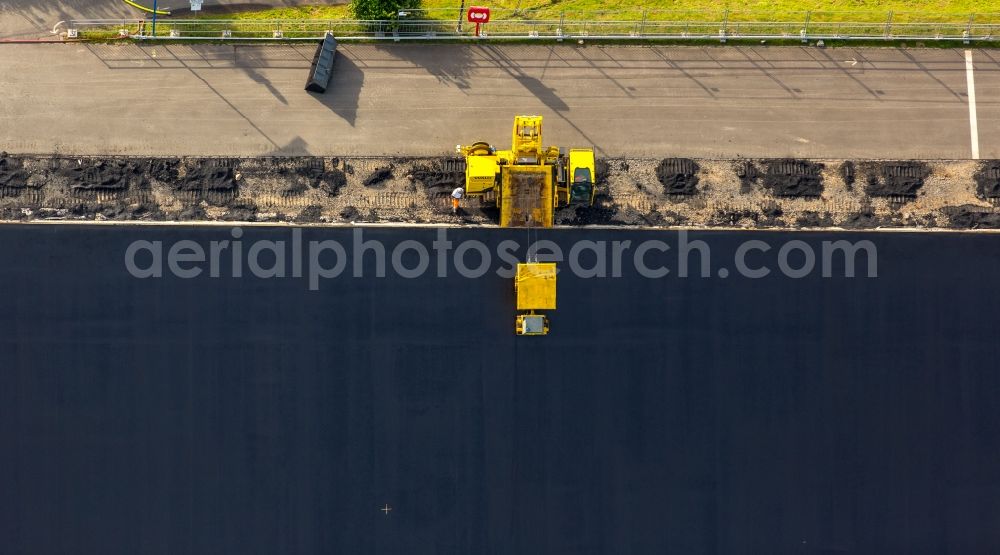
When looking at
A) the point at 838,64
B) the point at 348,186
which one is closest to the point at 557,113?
the point at 348,186

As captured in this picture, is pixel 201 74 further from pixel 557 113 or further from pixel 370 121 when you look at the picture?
pixel 557 113

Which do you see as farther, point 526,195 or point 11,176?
point 11,176

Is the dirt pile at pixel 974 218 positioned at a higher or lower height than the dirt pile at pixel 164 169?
lower

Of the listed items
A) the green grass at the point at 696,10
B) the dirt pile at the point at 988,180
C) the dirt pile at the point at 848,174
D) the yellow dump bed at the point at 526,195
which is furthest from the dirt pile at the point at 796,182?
the yellow dump bed at the point at 526,195

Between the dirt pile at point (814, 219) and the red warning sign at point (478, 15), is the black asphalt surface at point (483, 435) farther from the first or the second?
the red warning sign at point (478, 15)

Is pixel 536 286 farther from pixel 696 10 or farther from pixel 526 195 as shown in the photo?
pixel 696 10

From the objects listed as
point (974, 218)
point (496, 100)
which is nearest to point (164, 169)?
point (496, 100)

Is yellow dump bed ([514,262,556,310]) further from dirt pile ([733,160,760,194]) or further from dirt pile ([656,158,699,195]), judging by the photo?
dirt pile ([733,160,760,194])
